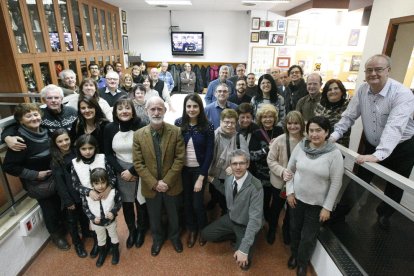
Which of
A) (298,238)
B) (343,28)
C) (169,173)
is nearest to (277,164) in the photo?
(298,238)

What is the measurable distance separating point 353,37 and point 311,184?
21.3 feet

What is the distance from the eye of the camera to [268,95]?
2.71m

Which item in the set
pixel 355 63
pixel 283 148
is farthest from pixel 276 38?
pixel 283 148

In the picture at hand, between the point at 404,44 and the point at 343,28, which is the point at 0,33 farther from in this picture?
the point at 343,28

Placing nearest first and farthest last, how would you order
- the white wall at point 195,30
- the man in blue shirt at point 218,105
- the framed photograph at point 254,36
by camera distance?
the man in blue shirt at point 218,105 → the framed photograph at point 254,36 → the white wall at point 195,30

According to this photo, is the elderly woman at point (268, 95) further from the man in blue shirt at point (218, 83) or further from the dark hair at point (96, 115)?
the dark hair at point (96, 115)

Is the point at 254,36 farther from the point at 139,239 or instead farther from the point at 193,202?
the point at 139,239

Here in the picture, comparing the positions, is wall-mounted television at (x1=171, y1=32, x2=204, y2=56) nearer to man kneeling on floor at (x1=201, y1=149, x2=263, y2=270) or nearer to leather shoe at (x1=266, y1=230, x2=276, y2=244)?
man kneeling on floor at (x1=201, y1=149, x2=263, y2=270)

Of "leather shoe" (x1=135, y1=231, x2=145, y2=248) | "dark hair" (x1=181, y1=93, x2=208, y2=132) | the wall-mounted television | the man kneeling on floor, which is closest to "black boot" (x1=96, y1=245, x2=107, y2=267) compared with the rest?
"leather shoe" (x1=135, y1=231, x2=145, y2=248)

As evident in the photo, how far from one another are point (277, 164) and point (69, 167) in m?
1.66

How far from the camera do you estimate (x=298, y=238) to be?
1.89 m

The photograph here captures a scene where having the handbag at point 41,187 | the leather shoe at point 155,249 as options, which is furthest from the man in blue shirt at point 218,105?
the handbag at point 41,187

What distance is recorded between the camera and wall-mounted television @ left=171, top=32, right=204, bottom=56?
7.57 m

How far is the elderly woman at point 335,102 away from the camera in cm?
218
